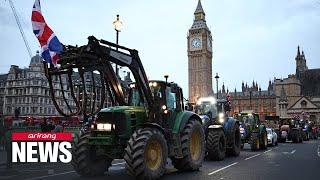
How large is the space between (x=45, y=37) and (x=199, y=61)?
14429cm

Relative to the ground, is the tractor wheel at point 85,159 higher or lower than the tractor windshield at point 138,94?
lower

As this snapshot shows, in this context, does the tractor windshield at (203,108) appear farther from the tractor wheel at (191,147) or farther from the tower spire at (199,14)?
the tower spire at (199,14)

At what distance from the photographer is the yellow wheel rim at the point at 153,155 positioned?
34.6ft

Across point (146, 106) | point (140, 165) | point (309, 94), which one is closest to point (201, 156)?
point (146, 106)

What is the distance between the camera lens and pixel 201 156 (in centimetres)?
1373

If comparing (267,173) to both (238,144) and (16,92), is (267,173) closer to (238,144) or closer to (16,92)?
(238,144)

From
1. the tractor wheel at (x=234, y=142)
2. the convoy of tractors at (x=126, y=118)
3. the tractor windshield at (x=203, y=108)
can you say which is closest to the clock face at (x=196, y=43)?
the tractor wheel at (x=234, y=142)

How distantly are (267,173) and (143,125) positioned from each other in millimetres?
4588

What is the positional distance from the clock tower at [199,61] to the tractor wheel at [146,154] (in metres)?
138

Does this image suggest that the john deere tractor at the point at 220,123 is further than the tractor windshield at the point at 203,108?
No

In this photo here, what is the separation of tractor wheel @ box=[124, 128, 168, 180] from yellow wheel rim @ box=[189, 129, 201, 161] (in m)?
2.61

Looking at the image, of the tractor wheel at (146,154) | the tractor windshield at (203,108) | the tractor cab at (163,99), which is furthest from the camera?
the tractor windshield at (203,108)

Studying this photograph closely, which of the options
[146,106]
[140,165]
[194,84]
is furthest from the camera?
[194,84]

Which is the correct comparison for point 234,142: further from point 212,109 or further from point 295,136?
point 295,136
